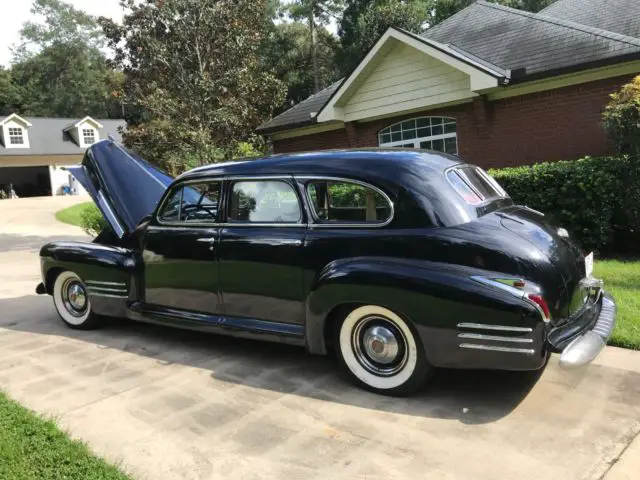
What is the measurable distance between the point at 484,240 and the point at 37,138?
152 feet

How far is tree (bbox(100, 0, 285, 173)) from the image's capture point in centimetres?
1064

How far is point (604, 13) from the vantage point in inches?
523

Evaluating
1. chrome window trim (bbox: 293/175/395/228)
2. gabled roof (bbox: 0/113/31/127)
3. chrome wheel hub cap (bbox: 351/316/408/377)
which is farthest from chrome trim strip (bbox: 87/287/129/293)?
gabled roof (bbox: 0/113/31/127)

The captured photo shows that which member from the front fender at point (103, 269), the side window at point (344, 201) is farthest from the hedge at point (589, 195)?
the front fender at point (103, 269)

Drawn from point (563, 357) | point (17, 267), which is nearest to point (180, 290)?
point (563, 357)

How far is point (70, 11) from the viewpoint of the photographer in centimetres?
6091

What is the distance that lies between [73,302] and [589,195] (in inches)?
273

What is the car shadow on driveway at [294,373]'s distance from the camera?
3.53 m

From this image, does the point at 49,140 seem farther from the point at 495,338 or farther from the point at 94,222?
the point at 495,338

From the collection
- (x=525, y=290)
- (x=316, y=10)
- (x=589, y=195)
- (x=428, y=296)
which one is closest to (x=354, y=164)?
(x=428, y=296)

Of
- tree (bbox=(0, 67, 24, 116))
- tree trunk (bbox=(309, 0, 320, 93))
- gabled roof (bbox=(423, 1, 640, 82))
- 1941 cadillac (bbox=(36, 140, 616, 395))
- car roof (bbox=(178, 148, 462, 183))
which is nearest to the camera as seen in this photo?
1941 cadillac (bbox=(36, 140, 616, 395))

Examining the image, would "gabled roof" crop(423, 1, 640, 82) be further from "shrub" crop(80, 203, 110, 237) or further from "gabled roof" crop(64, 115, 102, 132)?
"gabled roof" crop(64, 115, 102, 132)

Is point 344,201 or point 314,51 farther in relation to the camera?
point 314,51

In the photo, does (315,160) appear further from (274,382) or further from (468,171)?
(274,382)
